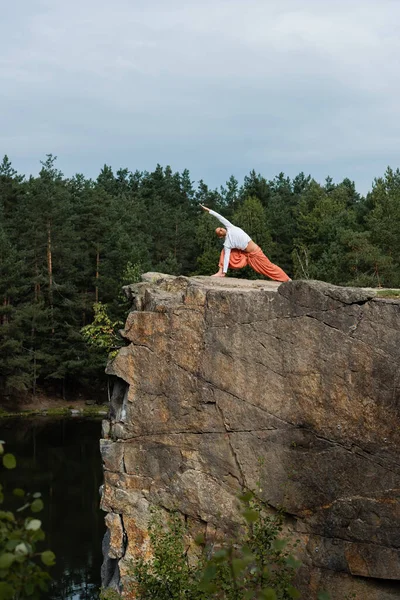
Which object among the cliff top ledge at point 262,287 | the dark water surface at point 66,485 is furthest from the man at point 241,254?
the dark water surface at point 66,485

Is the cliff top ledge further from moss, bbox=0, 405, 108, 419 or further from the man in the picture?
moss, bbox=0, 405, 108, 419

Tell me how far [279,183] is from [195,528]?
70.4 metres

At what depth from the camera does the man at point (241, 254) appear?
18719mm

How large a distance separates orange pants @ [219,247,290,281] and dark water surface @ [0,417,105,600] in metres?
11.1

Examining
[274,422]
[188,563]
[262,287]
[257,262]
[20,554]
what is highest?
[257,262]

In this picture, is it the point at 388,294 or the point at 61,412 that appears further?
the point at 61,412

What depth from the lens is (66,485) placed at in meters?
34.0

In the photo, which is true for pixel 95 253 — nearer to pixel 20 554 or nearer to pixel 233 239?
pixel 233 239

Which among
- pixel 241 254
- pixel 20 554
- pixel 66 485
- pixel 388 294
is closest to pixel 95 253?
pixel 66 485

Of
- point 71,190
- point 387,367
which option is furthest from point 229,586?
point 71,190

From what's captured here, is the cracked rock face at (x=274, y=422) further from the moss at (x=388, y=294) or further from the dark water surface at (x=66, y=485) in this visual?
the dark water surface at (x=66, y=485)

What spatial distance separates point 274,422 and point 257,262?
4326 mm

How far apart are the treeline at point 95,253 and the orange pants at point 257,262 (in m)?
20.6

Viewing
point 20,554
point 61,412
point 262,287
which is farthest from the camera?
point 61,412
